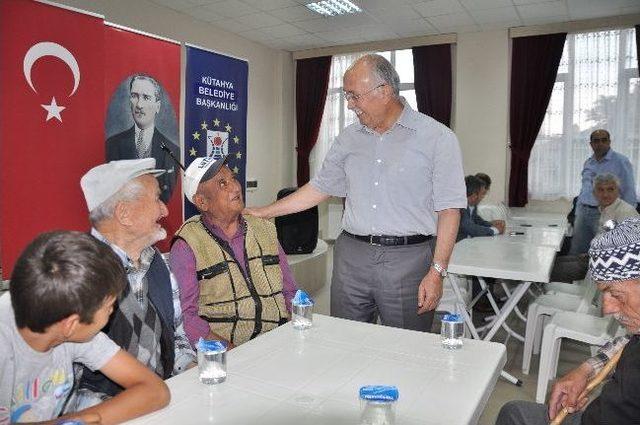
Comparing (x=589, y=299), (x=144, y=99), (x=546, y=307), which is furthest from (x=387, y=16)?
(x=589, y=299)

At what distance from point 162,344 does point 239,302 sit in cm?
43

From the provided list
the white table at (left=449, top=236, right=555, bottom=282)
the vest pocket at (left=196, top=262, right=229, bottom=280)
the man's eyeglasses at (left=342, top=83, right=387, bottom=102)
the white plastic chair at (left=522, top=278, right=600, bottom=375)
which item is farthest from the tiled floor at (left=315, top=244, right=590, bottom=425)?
the man's eyeglasses at (left=342, top=83, right=387, bottom=102)

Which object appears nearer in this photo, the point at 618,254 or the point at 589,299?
the point at 618,254

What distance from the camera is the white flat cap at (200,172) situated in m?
2.05

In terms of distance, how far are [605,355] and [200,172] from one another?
1624mm

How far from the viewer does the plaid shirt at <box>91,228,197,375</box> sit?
1.57m

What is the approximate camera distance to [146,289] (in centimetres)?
161

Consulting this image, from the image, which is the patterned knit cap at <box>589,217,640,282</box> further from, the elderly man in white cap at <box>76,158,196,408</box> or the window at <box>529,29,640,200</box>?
the window at <box>529,29,640,200</box>

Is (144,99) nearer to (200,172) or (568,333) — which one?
(200,172)

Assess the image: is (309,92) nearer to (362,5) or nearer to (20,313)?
(362,5)

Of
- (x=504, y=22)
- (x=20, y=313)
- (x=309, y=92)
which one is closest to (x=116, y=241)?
(x=20, y=313)

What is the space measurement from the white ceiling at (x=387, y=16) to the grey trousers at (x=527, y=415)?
5.22 m

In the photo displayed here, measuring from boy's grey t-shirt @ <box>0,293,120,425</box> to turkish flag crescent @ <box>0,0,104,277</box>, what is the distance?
6.55 feet

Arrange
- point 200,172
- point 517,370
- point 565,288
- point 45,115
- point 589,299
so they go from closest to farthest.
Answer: point 200,172 < point 589,299 < point 45,115 < point 517,370 < point 565,288
